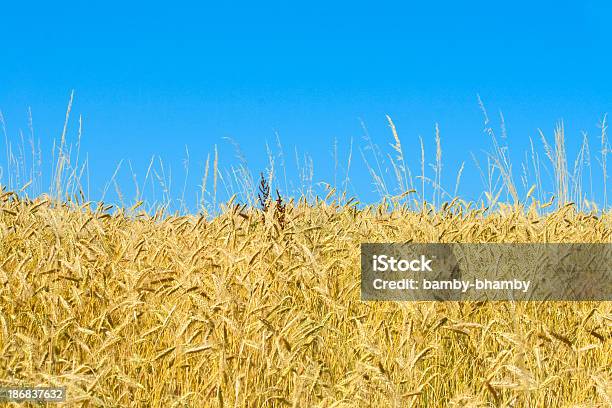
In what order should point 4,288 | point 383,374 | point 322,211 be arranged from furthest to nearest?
point 322,211
point 4,288
point 383,374

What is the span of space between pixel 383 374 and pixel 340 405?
169mm

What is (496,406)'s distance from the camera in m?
2.06

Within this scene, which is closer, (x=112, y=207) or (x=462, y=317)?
(x=462, y=317)

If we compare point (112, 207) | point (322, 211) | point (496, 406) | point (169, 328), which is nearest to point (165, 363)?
point (169, 328)

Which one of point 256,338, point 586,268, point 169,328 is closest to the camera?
point 256,338

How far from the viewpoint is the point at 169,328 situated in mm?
2627

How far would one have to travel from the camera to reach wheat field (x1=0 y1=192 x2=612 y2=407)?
6.17 ft

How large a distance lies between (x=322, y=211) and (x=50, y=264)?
2.55 m

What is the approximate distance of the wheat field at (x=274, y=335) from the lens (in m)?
1.88

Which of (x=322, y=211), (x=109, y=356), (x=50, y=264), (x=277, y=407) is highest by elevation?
(x=322, y=211)

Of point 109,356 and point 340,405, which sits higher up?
point 109,356

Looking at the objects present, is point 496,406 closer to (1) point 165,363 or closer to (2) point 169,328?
(1) point 165,363

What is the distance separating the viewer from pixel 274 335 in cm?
200

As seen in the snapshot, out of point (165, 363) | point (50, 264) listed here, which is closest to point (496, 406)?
point (165, 363)
